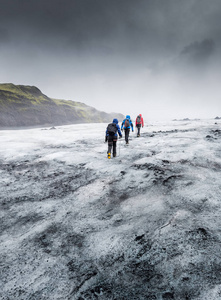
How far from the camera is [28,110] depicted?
214 ft

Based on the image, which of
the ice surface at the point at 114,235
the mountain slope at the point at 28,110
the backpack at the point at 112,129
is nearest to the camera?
the ice surface at the point at 114,235

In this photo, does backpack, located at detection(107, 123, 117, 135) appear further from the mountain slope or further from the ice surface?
the mountain slope

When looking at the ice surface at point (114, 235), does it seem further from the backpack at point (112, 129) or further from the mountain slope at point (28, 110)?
the mountain slope at point (28, 110)

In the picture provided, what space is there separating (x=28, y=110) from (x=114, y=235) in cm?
7503

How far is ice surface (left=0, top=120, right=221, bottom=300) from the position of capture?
198 cm

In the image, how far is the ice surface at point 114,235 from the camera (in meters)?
1.98

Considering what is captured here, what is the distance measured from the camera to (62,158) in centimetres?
775

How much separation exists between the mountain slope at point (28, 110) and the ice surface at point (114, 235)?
6588 centimetres

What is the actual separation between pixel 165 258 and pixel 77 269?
1358mm

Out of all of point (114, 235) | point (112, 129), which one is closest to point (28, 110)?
point (112, 129)

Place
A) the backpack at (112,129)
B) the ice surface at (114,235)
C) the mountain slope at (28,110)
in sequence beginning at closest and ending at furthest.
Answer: the ice surface at (114,235) < the backpack at (112,129) < the mountain slope at (28,110)

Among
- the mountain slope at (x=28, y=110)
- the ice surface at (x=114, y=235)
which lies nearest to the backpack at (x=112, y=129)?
the ice surface at (x=114, y=235)

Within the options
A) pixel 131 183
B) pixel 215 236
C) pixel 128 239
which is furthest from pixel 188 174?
pixel 128 239

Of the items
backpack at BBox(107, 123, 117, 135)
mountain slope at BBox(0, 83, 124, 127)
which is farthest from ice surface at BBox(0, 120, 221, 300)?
mountain slope at BBox(0, 83, 124, 127)
